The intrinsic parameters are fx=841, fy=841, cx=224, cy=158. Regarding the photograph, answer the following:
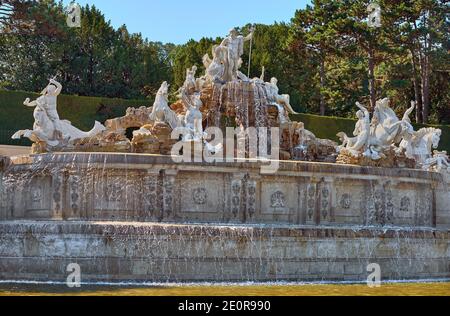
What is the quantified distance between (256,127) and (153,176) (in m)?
6.52

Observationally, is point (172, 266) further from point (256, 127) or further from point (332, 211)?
point (256, 127)

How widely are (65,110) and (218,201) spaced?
1828 centimetres

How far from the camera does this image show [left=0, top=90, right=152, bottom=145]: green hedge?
3819 centimetres

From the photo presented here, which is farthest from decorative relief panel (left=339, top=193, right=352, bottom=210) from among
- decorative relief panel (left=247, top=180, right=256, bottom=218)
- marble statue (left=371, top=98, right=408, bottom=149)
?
marble statue (left=371, top=98, right=408, bottom=149)

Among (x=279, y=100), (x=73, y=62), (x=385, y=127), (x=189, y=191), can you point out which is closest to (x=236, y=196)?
(x=189, y=191)

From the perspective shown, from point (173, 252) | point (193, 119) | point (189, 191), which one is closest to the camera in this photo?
point (173, 252)

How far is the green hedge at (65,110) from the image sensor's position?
125 feet

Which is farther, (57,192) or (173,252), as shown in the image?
(57,192)

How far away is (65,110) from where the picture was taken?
3928 centimetres

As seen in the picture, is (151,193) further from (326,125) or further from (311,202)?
(326,125)

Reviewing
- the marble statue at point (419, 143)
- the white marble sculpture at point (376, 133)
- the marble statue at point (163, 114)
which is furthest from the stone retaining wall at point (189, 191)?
the marble statue at point (419, 143)

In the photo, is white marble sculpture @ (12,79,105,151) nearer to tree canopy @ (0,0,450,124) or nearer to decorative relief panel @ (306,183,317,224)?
decorative relief panel @ (306,183,317,224)

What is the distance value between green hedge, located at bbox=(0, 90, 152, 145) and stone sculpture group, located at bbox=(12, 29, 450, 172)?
437 inches

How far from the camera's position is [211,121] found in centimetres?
2825
